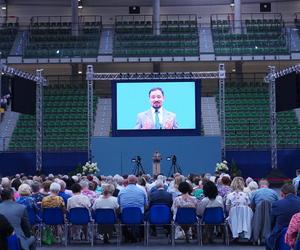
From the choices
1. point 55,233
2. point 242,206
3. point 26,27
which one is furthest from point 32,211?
point 26,27

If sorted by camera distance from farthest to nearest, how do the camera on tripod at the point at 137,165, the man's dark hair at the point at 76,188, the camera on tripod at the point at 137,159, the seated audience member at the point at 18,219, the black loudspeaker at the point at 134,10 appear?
the black loudspeaker at the point at 134,10
the camera on tripod at the point at 137,165
the camera on tripod at the point at 137,159
the man's dark hair at the point at 76,188
the seated audience member at the point at 18,219

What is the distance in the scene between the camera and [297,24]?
4259cm

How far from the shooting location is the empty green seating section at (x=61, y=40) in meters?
38.8

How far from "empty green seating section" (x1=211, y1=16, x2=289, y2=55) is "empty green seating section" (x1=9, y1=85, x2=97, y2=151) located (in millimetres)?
8413

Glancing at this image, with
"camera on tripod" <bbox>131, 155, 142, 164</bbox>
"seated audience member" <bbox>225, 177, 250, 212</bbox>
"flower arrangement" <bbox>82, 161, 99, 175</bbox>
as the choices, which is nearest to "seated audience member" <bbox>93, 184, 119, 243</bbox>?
"seated audience member" <bbox>225, 177, 250, 212</bbox>

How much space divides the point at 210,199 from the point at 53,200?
2906 millimetres

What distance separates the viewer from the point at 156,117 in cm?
2777

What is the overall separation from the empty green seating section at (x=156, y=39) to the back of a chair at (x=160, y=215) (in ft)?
85.2

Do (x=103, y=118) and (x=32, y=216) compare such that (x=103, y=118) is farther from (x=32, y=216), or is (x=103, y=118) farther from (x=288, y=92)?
(x=32, y=216)

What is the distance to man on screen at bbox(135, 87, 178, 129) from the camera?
27703 millimetres

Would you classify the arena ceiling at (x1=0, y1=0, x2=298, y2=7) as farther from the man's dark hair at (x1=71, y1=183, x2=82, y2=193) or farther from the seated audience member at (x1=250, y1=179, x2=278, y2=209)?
the seated audience member at (x1=250, y1=179, x2=278, y2=209)

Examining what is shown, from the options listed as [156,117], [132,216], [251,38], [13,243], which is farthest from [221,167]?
[13,243]

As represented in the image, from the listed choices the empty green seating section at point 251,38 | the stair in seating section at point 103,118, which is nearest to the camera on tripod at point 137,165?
the stair in seating section at point 103,118

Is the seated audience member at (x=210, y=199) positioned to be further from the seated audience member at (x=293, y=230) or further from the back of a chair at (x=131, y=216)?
the seated audience member at (x=293, y=230)
